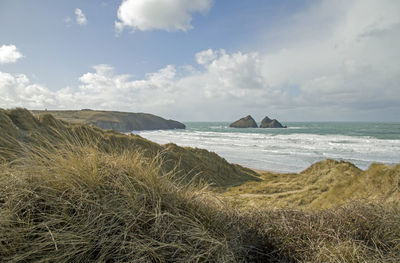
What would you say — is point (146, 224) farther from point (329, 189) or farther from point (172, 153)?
point (172, 153)

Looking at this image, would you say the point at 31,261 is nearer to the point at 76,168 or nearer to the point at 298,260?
the point at 76,168

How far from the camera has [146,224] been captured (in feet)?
5.93

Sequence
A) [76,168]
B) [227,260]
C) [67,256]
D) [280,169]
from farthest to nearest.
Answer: [280,169], [76,168], [227,260], [67,256]

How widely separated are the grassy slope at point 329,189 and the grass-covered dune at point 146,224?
100 cm

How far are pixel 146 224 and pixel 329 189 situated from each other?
930 cm

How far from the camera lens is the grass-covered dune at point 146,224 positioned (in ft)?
5.04

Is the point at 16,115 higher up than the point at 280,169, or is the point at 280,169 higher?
the point at 16,115

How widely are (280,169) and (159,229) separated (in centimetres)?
1952

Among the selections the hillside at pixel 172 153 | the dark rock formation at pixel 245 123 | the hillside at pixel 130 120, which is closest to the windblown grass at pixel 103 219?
the hillside at pixel 172 153

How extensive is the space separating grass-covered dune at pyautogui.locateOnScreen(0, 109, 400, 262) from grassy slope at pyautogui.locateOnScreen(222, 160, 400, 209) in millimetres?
1003

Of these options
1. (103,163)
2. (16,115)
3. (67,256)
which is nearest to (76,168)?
(103,163)

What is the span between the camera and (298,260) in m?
1.84

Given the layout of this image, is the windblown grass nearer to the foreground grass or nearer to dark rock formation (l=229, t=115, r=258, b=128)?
the foreground grass

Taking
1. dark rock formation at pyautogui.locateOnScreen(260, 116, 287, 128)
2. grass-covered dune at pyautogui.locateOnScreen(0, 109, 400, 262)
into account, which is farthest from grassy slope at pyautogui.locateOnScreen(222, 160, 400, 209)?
dark rock formation at pyautogui.locateOnScreen(260, 116, 287, 128)
